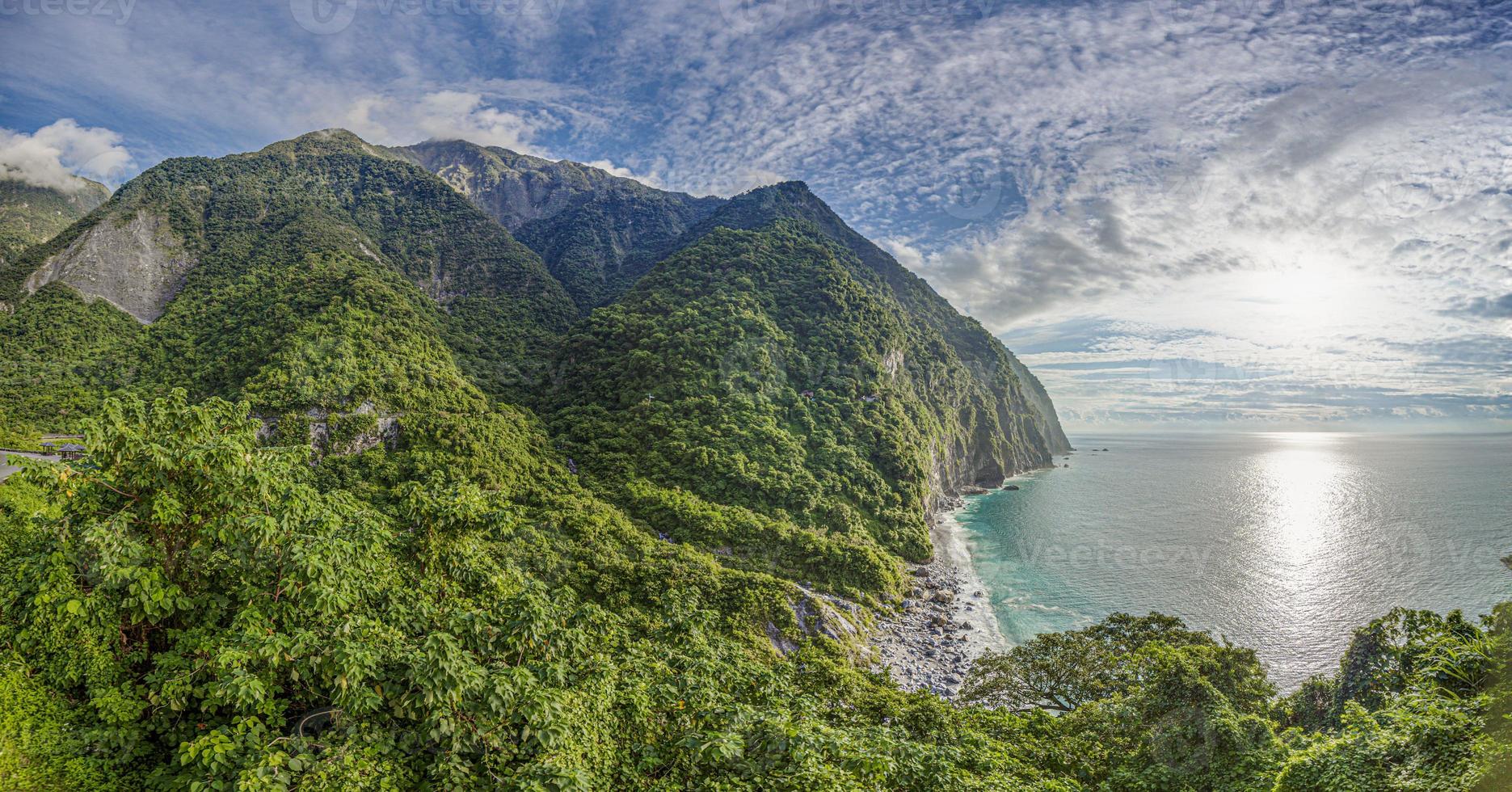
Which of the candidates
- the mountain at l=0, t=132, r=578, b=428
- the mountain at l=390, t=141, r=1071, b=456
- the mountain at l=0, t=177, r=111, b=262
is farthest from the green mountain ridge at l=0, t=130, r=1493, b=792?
the mountain at l=0, t=177, r=111, b=262

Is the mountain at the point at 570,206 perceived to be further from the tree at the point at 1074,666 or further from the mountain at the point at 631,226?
the tree at the point at 1074,666

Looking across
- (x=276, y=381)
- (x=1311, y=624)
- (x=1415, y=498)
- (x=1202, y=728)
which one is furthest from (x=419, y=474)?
(x=1415, y=498)

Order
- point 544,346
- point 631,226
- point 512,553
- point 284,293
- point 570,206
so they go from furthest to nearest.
→ point 570,206 < point 631,226 < point 544,346 < point 284,293 < point 512,553

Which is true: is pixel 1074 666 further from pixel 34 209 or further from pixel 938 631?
pixel 34 209

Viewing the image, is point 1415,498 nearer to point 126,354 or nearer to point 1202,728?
point 1202,728

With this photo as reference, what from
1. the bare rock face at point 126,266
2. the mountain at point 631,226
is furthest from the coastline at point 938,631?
the bare rock face at point 126,266

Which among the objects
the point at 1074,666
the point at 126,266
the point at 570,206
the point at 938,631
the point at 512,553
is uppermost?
the point at 570,206

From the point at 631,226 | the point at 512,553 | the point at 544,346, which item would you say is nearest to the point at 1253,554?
the point at 512,553

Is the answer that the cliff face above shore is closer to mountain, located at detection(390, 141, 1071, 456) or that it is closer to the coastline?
the coastline
